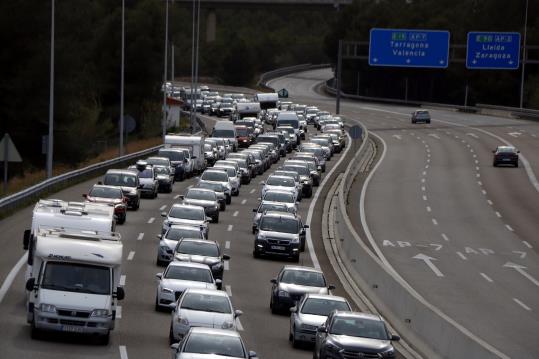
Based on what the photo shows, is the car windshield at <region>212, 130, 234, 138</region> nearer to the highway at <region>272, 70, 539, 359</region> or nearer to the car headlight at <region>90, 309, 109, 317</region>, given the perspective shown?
the highway at <region>272, 70, 539, 359</region>

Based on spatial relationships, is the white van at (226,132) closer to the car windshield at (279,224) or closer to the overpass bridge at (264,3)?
the car windshield at (279,224)

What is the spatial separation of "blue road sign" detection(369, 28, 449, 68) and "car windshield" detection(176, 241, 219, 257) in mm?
59397

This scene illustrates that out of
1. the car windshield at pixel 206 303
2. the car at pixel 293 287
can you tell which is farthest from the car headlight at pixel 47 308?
the car at pixel 293 287

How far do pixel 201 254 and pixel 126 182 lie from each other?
16474 millimetres

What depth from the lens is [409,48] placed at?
300 feet

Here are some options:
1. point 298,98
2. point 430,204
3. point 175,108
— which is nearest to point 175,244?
point 430,204

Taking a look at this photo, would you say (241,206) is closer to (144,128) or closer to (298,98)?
(144,128)

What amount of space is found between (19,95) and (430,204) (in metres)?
26.7

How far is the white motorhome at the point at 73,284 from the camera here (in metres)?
23.8

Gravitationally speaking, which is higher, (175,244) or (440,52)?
(440,52)

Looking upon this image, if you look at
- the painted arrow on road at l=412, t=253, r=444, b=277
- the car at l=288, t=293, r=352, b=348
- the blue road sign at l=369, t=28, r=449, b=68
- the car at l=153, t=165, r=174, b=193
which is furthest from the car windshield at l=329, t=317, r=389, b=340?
the blue road sign at l=369, t=28, r=449, b=68

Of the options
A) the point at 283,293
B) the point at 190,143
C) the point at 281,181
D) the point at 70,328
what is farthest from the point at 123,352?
the point at 190,143

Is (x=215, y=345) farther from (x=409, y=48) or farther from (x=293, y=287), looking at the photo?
(x=409, y=48)

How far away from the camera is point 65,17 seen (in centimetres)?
7925
